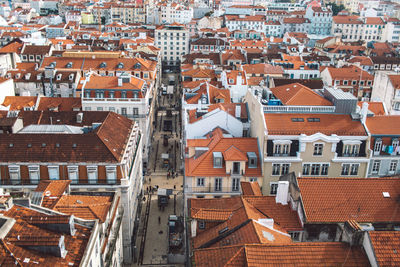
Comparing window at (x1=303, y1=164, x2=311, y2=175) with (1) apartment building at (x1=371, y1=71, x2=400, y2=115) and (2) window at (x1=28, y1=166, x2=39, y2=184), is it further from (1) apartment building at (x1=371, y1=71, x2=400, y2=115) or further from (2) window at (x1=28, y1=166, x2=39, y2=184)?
(1) apartment building at (x1=371, y1=71, x2=400, y2=115)

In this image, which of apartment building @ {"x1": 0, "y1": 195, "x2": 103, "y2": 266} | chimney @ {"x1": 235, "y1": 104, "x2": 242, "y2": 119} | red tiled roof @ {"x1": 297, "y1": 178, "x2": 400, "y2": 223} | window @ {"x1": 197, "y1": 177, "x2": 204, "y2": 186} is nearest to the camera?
apartment building @ {"x1": 0, "y1": 195, "x2": 103, "y2": 266}

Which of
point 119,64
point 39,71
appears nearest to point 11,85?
point 39,71

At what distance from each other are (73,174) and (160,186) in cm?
2386

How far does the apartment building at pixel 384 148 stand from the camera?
50656 millimetres

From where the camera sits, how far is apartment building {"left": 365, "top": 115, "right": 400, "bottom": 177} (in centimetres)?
5066

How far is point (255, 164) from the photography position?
49.6 meters

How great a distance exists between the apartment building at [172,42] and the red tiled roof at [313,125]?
398 ft

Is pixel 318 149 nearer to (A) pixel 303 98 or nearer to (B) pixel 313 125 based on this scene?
(B) pixel 313 125

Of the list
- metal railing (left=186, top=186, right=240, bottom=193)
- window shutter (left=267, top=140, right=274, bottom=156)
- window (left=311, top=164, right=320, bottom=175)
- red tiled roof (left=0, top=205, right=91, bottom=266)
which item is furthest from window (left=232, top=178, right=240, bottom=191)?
red tiled roof (left=0, top=205, right=91, bottom=266)

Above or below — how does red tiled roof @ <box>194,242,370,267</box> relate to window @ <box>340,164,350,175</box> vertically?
above

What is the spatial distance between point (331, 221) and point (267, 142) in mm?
15975

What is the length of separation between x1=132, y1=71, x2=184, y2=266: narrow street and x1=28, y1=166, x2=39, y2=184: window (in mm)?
15149

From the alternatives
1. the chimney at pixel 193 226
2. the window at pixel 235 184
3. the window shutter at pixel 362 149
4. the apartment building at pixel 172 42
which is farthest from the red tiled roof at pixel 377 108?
the apartment building at pixel 172 42

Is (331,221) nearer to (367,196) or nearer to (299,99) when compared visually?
(367,196)
